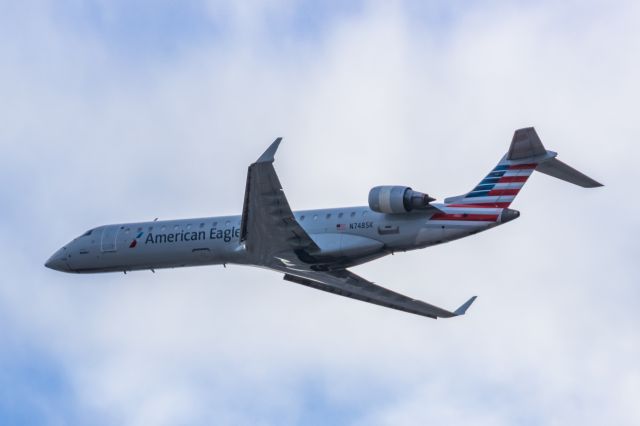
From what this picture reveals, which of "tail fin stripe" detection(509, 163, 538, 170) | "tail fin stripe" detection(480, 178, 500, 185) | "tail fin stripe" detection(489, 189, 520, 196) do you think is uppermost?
"tail fin stripe" detection(509, 163, 538, 170)

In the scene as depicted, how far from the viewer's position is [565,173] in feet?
111

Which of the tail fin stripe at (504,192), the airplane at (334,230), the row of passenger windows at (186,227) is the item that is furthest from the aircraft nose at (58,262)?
the tail fin stripe at (504,192)

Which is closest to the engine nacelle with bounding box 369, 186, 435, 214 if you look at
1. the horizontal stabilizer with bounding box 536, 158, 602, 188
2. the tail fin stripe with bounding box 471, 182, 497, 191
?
the tail fin stripe with bounding box 471, 182, 497, 191

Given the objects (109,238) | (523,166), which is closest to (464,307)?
(523,166)

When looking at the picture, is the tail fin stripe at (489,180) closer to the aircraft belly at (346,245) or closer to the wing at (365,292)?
the aircraft belly at (346,245)

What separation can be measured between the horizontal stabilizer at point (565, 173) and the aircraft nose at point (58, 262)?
17.1 metres

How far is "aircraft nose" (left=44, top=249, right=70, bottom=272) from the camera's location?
41562 mm

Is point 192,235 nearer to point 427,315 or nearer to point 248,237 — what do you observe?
point 248,237

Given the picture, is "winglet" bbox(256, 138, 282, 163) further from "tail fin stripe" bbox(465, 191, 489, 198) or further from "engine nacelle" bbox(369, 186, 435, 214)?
"tail fin stripe" bbox(465, 191, 489, 198)

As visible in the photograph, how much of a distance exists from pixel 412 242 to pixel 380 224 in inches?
42.6

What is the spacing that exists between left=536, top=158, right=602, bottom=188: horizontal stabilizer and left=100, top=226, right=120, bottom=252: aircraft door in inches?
585

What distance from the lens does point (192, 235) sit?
38.8 metres

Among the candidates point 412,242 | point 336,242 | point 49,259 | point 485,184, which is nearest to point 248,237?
point 336,242

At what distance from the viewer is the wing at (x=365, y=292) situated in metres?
38.9
